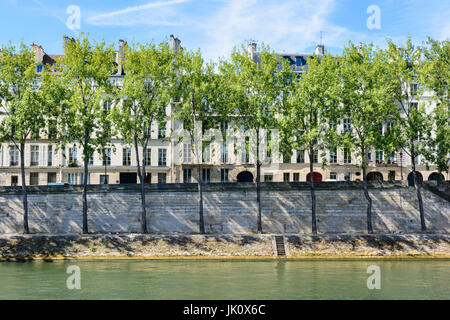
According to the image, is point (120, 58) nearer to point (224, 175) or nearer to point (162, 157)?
point (162, 157)

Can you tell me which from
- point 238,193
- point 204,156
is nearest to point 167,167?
point 204,156

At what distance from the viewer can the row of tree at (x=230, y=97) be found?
3400 cm

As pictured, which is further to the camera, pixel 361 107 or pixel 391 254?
pixel 361 107

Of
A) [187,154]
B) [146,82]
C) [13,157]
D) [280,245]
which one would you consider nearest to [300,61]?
[187,154]

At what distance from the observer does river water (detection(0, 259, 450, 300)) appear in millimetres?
20609

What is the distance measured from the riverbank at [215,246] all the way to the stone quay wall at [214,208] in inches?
161

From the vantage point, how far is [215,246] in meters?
32.0

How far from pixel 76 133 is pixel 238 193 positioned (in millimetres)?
12276

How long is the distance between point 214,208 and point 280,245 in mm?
6962

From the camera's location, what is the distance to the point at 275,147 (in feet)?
111

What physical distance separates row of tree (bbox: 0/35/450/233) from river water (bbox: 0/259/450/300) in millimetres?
5929

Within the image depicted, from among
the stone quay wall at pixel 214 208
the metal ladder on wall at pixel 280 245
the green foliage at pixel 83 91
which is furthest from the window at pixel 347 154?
the green foliage at pixel 83 91
